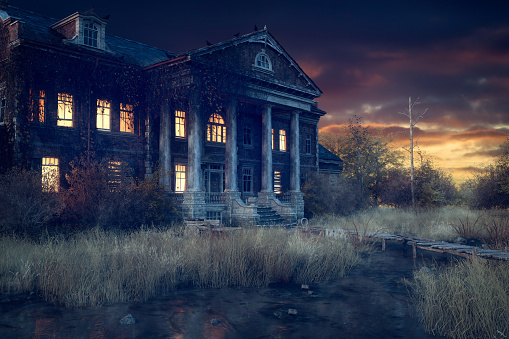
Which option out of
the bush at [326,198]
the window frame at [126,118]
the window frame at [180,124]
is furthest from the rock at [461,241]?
the window frame at [126,118]

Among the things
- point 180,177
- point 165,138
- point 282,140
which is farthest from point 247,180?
point 165,138

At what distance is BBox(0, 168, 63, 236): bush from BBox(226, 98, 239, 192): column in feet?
33.7

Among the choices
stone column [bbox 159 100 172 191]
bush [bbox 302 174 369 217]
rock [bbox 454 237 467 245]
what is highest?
stone column [bbox 159 100 172 191]

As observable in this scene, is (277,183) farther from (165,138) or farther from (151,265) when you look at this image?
(151,265)

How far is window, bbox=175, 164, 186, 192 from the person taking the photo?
22.5 meters

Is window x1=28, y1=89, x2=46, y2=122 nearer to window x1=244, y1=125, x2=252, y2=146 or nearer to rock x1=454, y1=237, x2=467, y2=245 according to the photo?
window x1=244, y1=125, x2=252, y2=146

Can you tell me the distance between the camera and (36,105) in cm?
1773

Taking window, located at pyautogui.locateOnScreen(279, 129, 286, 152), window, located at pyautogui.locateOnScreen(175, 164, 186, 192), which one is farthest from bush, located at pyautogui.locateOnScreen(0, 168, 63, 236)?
window, located at pyautogui.locateOnScreen(279, 129, 286, 152)

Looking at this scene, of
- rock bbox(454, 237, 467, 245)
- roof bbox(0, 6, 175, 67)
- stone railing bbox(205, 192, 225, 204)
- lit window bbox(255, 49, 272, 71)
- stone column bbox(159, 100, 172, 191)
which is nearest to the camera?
rock bbox(454, 237, 467, 245)

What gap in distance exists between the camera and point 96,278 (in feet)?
29.3

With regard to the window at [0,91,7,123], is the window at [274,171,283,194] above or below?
below

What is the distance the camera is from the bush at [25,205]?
482 inches

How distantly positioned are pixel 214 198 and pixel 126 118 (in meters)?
6.34

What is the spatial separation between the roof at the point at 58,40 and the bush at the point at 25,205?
7973 millimetres
